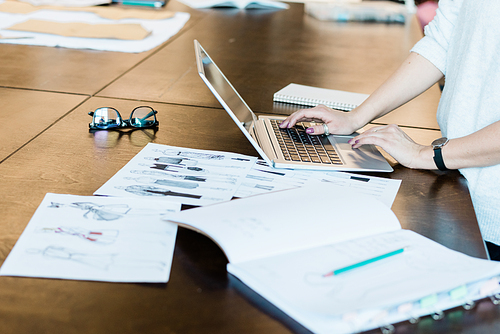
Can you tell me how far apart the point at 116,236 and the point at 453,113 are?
0.85m

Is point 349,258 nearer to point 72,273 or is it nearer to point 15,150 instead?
point 72,273

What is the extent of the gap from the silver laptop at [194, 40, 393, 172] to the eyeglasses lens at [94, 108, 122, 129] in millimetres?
251

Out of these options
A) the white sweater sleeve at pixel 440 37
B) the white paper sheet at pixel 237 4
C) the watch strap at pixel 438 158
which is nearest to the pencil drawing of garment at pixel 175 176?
the watch strap at pixel 438 158

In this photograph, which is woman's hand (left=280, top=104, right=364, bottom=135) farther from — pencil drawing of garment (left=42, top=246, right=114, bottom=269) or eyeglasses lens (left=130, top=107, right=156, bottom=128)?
pencil drawing of garment (left=42, top=246, right=114, bottom=269)

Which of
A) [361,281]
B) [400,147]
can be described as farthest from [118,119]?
[361,281]

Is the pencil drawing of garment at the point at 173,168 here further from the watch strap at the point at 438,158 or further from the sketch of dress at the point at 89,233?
the watch strap at the point at 438,158

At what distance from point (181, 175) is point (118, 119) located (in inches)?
12.1

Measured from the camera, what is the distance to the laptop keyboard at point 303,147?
3.26ft

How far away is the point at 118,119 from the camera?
113 cm

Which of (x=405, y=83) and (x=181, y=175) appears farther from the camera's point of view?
(x=405, y=83)

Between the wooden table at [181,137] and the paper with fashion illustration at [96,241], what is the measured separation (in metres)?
0.02

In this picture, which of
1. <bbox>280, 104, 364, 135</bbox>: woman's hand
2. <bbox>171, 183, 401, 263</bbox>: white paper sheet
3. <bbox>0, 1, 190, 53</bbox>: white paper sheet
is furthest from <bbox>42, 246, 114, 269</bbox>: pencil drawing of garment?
<bbox>0, 1, 190, 53</bbox>: white paper sheet

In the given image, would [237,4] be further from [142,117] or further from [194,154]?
[194,154]

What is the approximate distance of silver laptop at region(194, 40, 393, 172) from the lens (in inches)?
37.8
